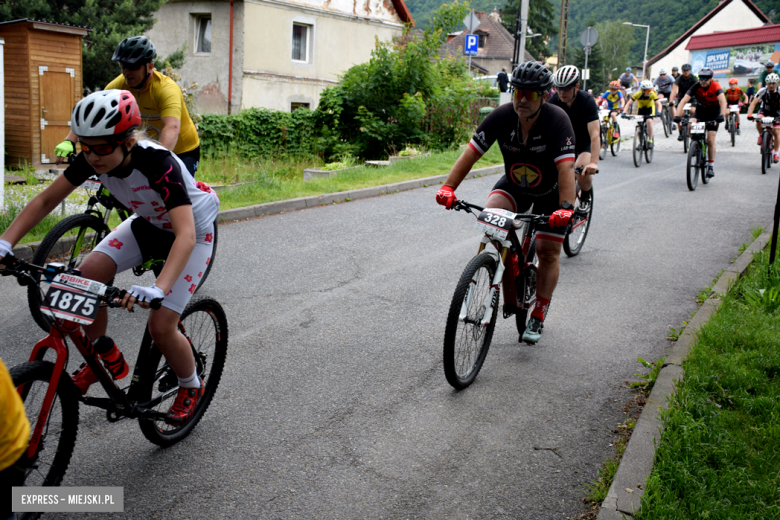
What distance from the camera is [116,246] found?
3701mm

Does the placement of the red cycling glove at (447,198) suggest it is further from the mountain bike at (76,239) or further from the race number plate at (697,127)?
the race number plate at (697,127)

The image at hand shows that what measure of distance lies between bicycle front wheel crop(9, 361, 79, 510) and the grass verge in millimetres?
2551

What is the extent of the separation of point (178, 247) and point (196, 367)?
0.96 meters

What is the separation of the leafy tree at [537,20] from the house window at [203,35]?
60.5 meters

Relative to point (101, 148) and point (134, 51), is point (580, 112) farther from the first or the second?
point (101, 148)

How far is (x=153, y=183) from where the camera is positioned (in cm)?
327

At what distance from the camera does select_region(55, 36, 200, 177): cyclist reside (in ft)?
17.5

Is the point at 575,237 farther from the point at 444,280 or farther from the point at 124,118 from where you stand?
the point at 124,118

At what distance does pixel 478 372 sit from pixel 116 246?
8.48 feet

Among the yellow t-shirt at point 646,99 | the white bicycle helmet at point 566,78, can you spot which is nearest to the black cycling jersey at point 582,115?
the white bicycle helmet at point 566,78

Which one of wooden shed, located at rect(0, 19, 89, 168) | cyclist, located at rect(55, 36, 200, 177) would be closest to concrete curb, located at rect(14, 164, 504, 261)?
cyclist, located at rect(55, 36, 200, 177)

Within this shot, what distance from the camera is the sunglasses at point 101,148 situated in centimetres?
313

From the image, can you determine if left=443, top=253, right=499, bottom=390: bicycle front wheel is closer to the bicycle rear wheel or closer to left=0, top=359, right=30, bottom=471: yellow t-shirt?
left=0, top=359, right=30, bottom=471: yellow t-shirt

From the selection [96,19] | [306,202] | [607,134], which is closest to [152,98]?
[306,202]
